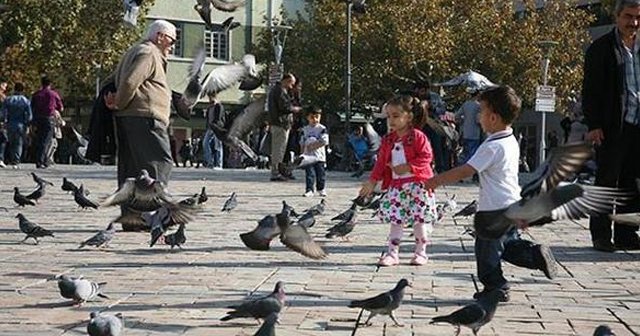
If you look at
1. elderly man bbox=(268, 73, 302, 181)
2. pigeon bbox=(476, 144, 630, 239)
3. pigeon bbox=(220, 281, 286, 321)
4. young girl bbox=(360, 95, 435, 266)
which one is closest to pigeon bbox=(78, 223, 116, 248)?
young girl bbox=(360, 95, 435, 266)

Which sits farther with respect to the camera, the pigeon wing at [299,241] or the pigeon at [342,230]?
the pigeon at [342,230]

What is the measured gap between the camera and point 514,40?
4519 cm

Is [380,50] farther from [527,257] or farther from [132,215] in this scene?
[527,257]

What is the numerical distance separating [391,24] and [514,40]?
4.91m

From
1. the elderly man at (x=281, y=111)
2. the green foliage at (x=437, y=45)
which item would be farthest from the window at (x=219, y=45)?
the elderly man at (x=281, y=111)

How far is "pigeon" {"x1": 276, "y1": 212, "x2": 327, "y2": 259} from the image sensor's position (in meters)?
8.26

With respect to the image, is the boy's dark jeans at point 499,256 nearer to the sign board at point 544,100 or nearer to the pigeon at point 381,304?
the pigeon at point 381,304

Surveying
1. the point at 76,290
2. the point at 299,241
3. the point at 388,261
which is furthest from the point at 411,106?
the point at 76,290

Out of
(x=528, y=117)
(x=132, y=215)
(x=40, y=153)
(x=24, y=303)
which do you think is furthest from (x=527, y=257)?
(x=528, y=117)

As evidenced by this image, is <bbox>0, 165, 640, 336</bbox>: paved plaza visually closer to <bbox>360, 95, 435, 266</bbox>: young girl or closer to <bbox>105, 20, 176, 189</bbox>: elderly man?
<bbox>360, 95, 435, 266</bbox>: young girl

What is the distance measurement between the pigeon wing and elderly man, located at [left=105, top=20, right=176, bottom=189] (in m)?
2.77

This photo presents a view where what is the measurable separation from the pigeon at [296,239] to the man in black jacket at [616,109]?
2.84 meters

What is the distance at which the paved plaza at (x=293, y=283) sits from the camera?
6062 mm

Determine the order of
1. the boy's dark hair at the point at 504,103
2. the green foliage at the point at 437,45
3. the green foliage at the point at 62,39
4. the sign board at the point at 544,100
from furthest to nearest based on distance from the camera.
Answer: the green foliage at the point at 437,45 → the green foliage at the point at 62,39 → the sign board at the point at 544,100 → the boy's dark hair at the point at 504,103
